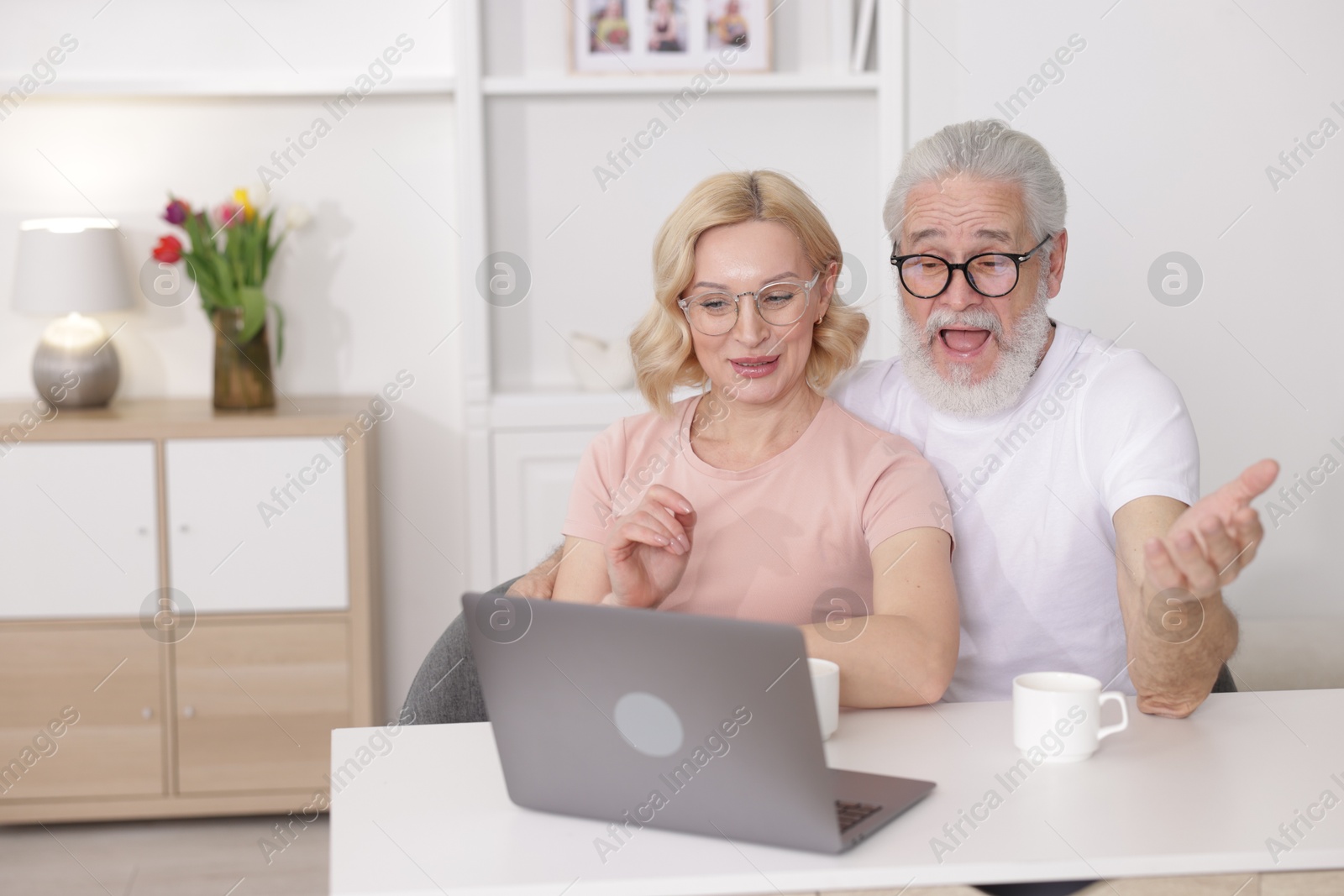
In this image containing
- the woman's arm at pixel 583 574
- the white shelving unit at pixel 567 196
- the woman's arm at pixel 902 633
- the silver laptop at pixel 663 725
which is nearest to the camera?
the silver laptop at pixel 663 725

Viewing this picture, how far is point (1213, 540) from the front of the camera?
121 centimetres

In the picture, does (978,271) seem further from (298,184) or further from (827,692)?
(298,184)

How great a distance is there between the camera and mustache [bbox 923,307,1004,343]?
1799 mm

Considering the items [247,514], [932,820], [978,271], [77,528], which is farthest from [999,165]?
[77,528]

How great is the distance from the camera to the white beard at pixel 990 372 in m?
1.79

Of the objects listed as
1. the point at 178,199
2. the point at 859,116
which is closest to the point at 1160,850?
the point at 859,116

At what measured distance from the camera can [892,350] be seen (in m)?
2.97

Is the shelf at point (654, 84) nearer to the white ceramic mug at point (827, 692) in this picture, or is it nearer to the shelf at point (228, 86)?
the shelf at point (228, 86)

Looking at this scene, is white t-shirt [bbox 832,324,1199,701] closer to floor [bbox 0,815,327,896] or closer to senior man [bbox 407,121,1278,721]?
senior man [bbox 407,121,1278,721]

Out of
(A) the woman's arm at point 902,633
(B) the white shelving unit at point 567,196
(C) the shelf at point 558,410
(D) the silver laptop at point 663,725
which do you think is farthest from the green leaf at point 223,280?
(D) the silver laptop at point 663,725

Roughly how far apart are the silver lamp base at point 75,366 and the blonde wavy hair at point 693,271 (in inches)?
67.0

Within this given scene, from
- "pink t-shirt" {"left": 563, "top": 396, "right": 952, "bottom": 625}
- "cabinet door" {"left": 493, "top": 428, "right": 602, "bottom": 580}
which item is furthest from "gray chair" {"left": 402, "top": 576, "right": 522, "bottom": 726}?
"cabinet door" {"left": 493, "top": 428, "right": 602, "bottom": 580}

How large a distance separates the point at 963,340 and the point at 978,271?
0.34 feet

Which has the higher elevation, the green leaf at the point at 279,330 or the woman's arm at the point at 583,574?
the green leaf at the point at 279,330
